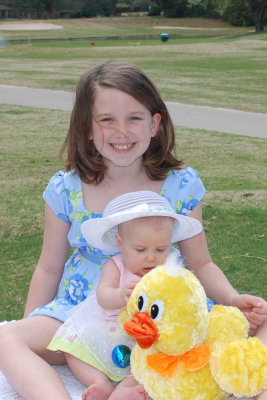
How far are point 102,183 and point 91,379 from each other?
0.87 metres

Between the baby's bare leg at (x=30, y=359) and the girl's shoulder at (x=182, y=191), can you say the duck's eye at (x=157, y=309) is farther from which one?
the girl's shoulder at (x=182, y=191)

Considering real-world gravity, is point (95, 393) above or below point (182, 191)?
below

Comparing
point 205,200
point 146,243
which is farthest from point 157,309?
point 205,200

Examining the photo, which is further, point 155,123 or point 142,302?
point 155,123

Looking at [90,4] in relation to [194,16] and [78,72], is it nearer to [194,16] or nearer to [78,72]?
[194,16]

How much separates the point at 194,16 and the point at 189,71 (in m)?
41.4

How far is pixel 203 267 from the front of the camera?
9.52 ft

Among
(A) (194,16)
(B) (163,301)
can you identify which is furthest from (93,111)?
(A) (194,16)

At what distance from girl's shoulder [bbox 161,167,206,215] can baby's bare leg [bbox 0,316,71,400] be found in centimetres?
72

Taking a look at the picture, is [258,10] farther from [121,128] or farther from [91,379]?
[91,379]

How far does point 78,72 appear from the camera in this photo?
18.9 meters

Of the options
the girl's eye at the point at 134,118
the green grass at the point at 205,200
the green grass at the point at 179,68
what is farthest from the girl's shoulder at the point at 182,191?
the green grass at the point at 179,68

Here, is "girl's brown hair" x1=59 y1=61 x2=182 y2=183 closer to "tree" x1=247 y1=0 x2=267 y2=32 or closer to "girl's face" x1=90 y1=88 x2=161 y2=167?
"girl's face" x1=90 y1=88 x2=161 y2=167

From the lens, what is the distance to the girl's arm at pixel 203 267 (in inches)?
111
